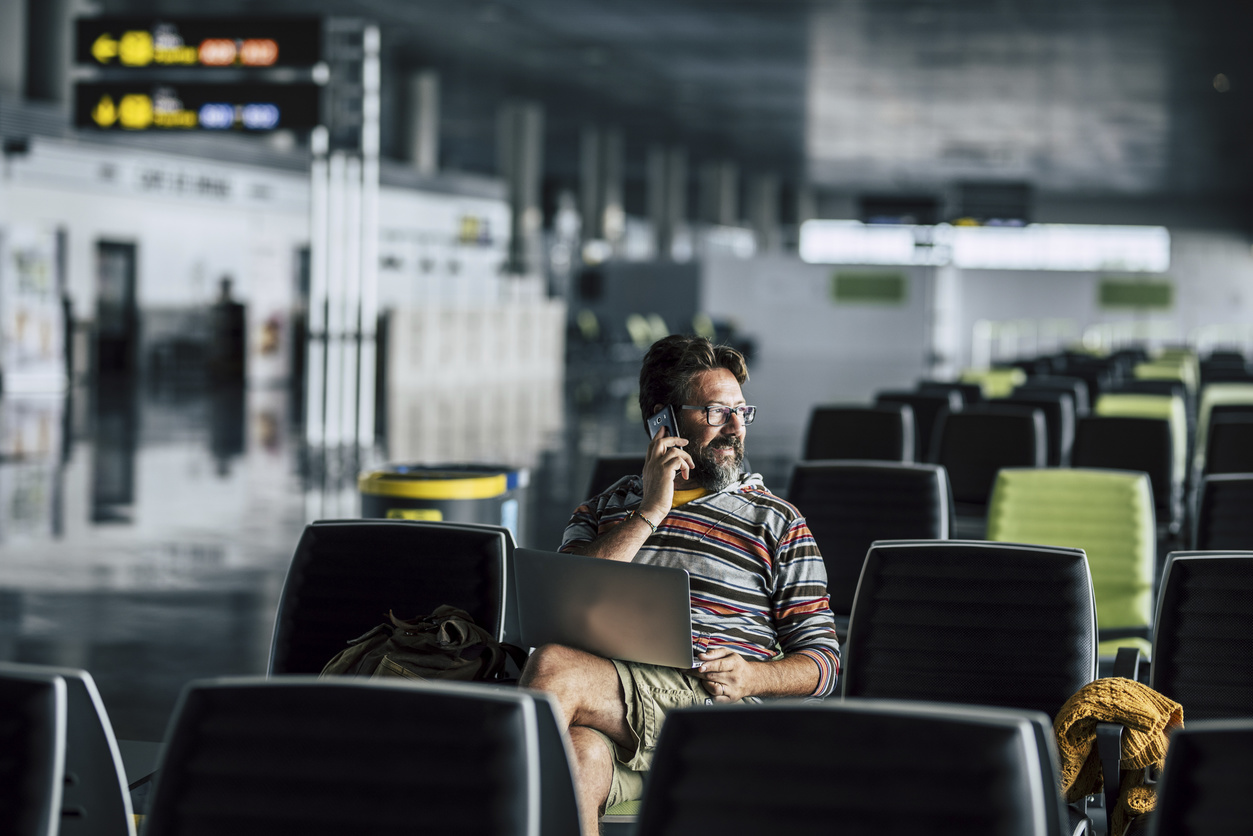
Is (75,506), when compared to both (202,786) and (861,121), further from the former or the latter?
(861,121)

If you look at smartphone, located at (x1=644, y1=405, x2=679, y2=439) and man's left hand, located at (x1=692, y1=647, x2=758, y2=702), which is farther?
smartphone, located at (x1=644, y1=405, x2=679, y2=439)

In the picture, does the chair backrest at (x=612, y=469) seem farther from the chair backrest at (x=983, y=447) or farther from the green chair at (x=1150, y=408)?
the green chair at (x=1150, y=408)

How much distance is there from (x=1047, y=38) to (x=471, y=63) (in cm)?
780

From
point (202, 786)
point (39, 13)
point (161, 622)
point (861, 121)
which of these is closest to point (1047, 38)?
point (861, 121)

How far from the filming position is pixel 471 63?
19.3 m

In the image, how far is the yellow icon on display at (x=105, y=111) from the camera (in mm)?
10031

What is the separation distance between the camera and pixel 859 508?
4246 mm

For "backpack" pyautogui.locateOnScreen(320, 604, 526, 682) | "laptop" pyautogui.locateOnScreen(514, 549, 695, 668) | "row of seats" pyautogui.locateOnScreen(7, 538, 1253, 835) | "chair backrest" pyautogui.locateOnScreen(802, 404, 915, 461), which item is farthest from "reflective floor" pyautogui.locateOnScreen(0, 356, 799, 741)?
"row of seats" pyautogui.locateOnScreen(7, 538, 1253, 835)

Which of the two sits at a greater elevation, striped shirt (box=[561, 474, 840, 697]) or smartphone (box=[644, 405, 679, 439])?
smartphone (box=[644, 405, 679, 439])

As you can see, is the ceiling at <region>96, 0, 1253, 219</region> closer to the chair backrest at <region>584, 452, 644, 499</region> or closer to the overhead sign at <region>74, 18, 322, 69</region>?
the overhead sign at <region>74, 18, 322, 69</region>

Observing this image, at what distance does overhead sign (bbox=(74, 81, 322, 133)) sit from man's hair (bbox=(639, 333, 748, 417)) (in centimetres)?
737

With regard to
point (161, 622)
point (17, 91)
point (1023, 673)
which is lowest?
point (161, 622)

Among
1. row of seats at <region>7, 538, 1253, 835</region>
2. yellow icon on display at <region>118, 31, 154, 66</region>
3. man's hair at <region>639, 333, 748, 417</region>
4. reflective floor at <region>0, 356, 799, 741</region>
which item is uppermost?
yellow icon on display at <region>118, 31, 154, 66</region>

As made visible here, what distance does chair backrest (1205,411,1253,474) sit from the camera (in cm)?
597
